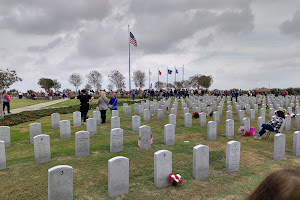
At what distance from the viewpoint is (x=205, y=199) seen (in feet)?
15.5

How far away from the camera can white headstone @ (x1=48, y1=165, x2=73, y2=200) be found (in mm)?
4359

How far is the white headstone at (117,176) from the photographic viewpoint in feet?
15.9

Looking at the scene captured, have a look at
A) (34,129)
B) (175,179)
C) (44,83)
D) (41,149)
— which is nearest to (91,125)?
(34,129)

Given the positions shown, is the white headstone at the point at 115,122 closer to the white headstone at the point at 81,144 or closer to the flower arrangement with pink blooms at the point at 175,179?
the white headstone at the point at 81,144

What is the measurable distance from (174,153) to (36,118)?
1265 cm

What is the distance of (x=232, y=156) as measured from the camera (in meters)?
6.20

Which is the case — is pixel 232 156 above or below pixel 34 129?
below

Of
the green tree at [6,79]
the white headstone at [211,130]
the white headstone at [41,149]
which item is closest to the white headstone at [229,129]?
the white headstone at [211,130]

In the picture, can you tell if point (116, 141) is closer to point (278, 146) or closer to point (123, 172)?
point (123, 172)

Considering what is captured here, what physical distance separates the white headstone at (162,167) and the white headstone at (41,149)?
3763 mm

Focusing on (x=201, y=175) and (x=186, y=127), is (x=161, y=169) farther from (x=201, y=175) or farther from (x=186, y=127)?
(x=186, y=127)

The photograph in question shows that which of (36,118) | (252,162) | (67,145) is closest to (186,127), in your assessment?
(252,162)

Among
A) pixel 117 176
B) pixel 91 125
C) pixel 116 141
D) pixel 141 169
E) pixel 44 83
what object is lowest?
pixel 141 169

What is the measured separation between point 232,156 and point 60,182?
449 cm
